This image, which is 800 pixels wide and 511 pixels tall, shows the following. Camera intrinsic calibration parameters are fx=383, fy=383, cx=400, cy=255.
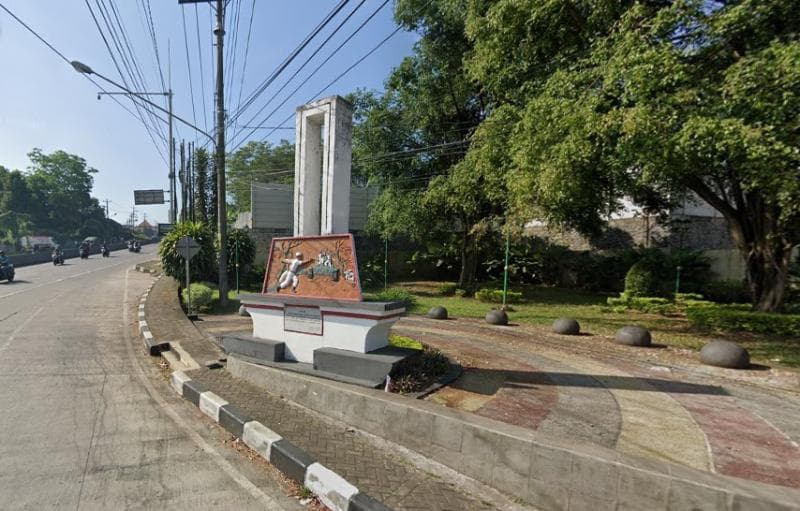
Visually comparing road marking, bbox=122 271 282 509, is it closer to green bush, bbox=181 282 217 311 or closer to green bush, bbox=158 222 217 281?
green bush, bbox=181 282 217 311

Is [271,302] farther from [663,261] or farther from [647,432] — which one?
[663,261]

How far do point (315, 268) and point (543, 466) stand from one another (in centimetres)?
388

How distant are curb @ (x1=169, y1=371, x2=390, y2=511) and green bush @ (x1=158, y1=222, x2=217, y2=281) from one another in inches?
430

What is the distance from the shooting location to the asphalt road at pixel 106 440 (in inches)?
123

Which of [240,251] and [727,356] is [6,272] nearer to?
[240,251]

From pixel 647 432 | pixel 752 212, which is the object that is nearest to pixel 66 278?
pixel 647 432

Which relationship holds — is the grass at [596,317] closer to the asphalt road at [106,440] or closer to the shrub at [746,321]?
the shrub at [746,321]

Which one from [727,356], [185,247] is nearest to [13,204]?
[185,247]

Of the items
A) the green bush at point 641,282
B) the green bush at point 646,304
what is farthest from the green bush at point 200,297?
the green bush at point 641,282

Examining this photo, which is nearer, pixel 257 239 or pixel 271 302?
pixel 271 302

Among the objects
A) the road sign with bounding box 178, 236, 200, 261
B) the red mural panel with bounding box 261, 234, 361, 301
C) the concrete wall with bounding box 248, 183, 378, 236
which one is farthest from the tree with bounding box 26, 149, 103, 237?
the red mural panel with bounding box 261, 234, 361, 301

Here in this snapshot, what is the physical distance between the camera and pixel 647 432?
3930mm

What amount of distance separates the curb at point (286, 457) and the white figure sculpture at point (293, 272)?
5.85 ft

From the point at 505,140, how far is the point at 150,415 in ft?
33.0
